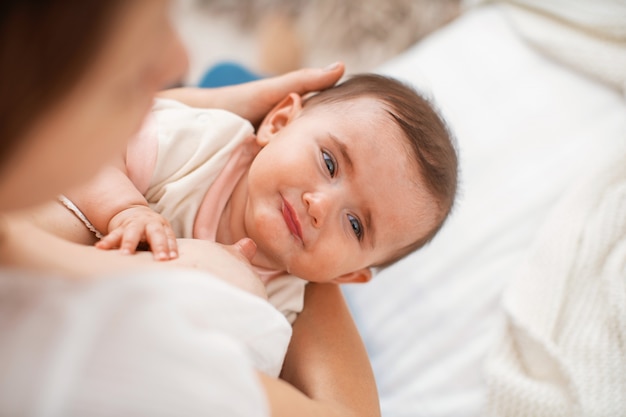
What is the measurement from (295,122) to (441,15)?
147 cm

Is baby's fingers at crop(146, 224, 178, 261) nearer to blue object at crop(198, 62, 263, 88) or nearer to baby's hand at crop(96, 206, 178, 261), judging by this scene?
baby's hand at crop(96, 206, 178, 261)

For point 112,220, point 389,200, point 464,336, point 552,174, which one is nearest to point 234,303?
point 112,220

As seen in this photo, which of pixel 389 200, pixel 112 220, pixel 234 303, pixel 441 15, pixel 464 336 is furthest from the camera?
pixel 441 15

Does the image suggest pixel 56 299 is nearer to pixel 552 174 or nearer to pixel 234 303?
pixel 234 303

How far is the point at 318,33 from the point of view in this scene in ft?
7.82

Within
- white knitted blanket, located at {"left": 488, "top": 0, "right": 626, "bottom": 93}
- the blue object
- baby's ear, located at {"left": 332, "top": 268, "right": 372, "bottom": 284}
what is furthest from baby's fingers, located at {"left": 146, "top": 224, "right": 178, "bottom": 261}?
white knitted blanket, located at {"left": 488, "top": 0, "right": 626, "bottom": 93}

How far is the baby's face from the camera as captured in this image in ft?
2.97

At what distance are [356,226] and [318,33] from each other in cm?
160

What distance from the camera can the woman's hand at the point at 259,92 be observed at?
1086 mm

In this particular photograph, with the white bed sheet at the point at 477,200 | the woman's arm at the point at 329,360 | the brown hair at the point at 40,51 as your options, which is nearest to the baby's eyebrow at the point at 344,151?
the woman's arm at the point at 329,360

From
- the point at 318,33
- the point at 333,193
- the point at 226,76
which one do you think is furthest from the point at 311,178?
the point at 318,33

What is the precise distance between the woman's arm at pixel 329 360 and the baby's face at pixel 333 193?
0.06 metres

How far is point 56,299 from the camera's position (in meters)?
0.44

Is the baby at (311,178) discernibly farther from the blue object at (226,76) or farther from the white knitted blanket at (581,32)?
the white knitted blanket at (581,32)
